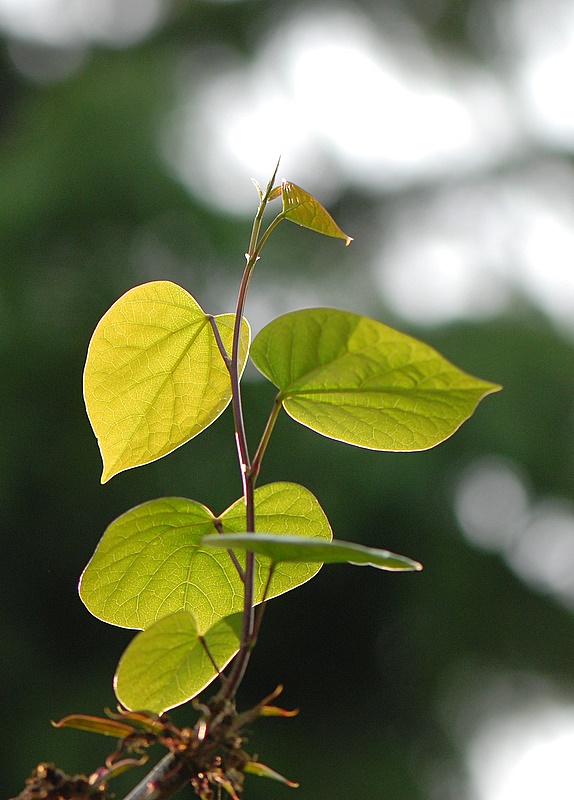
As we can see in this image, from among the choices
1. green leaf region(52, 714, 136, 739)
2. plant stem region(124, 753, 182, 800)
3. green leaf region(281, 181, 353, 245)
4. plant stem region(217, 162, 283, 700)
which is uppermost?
green leaf region(281, 181, 353, 245)

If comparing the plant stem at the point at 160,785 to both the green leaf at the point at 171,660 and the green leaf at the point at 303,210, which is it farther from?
the green leaf at the point at 303,210

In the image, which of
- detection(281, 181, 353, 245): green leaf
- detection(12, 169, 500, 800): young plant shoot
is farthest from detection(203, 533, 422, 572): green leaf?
detection(281, 181, 353, 245): green leaf

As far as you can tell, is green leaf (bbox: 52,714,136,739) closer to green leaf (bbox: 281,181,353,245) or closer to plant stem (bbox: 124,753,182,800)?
plant stem (bbox: 124,753,182,800)

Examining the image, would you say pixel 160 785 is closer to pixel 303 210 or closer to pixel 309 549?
pixel 309 549

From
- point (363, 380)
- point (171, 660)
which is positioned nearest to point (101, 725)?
point (171, 660)

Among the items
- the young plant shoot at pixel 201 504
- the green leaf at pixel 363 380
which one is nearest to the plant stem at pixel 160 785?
the young plant shoot at pixel 201 504

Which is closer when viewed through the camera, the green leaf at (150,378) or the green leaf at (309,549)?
the green leaf at (309,549)

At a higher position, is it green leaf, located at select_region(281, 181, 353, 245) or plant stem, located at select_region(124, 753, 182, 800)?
green leaf, located at select_region(281, 181, 353, 245)
